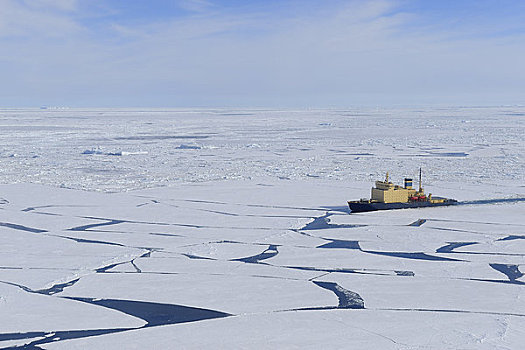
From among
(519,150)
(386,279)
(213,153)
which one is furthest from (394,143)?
(386,279)

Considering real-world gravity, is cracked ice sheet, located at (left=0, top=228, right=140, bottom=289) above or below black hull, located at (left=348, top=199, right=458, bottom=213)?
below

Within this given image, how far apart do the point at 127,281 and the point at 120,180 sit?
30.8ft

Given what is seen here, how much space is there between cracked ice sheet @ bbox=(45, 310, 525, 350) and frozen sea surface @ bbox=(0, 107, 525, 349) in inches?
0.7

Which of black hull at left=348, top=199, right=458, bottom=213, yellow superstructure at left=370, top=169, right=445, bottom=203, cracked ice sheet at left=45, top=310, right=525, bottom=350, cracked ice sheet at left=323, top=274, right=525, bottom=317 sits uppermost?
yellow superstructure at left=370, top=169, right=445, bottom=203

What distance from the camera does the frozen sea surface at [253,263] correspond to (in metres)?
5.43

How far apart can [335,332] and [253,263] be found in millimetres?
2584

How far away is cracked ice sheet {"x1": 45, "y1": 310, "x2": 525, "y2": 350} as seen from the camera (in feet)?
16.8

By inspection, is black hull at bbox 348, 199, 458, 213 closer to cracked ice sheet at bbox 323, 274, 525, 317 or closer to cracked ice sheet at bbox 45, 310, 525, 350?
cracked ice sheet at bbox 323, 274, 525, 317

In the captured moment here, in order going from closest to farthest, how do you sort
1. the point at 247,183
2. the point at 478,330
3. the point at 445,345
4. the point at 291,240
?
1. the point at 445,345
2. the point at 478,330
3. the point at 291,240
4. the point at 247,183

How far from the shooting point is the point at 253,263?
785 centimetres

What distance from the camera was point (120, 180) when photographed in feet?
52.6

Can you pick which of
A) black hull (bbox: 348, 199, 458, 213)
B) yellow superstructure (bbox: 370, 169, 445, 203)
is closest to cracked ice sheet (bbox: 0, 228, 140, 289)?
black hull (bbox: 348, 199, 458, 213)

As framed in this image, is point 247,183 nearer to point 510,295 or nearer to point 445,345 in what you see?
point 510,295

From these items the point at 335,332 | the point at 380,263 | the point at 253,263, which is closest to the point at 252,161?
the point at 253,263
